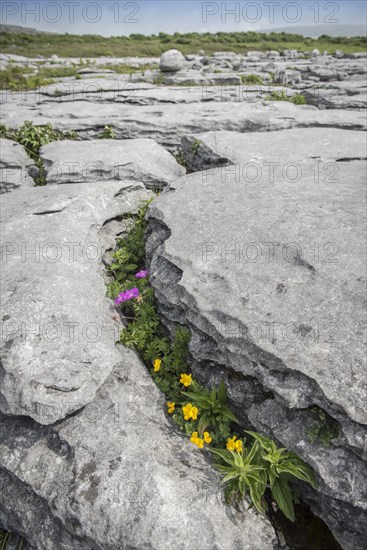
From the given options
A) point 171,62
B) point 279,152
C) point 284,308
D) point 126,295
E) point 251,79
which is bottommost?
point 126,295

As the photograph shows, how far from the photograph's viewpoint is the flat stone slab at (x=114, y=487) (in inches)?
122

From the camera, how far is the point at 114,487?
3.28 metres

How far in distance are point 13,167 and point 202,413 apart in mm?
7787

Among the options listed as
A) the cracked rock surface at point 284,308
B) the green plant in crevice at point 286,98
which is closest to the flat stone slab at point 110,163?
the cracked rock surface at point 284,308

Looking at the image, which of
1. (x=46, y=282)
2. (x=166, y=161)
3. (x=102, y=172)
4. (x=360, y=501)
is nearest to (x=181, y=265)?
(x=46, y=282)

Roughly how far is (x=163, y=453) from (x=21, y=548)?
1.64 metres

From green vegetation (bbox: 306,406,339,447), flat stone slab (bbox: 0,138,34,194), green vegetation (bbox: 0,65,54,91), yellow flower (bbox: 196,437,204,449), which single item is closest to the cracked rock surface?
green vegetation (bbox: 306,406,339,447)

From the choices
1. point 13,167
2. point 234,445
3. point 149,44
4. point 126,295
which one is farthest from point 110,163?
point 149,44

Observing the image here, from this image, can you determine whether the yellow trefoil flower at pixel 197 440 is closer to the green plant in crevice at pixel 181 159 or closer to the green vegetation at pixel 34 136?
the green plant in crevice at pixel 181 159

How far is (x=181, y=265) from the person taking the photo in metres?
4.89

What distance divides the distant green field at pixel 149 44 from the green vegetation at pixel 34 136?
48.9m

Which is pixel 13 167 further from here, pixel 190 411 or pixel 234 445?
pixel 234 445

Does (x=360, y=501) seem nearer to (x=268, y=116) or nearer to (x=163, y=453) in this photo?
(x=163, y=453)

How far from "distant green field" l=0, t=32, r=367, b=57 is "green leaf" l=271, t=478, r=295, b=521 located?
59232 millimetres
